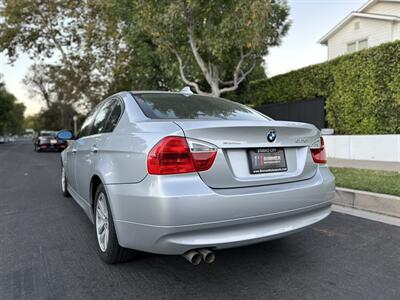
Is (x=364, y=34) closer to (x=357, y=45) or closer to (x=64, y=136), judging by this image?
(x=357, y=45)

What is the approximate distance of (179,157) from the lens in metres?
2.21

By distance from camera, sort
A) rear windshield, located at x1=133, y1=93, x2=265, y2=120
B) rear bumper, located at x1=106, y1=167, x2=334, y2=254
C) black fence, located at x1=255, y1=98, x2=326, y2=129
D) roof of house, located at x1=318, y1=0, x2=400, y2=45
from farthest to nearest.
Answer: roof of house, located at x1=318, y1=0, x2=400, y2=45 < black fence, located at x1=255, y1=98, x2=326, y2=129 < rear windshield, located at x1=133, y1=93, x2=265, y2=120 < rear bumper, located at x1=106, y1=167, x2=334, y2=254

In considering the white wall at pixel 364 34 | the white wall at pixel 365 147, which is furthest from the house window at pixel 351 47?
the white wall at pixel 365 147

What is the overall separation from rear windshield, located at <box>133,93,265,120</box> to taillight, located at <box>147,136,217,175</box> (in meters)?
0.56

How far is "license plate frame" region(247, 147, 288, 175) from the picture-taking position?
241 cm

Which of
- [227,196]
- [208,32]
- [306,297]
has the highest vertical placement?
[208,32]

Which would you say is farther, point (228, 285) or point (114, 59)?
point (114, 59)

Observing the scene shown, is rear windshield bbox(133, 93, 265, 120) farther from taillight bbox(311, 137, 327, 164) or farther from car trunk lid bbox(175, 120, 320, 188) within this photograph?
taillight bbox(311, 137, 327, 164)

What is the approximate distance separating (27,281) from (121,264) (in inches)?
28.7

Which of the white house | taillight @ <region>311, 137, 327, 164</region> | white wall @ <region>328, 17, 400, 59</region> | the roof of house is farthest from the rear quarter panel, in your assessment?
the roof of house

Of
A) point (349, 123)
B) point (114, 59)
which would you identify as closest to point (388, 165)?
point (349, 123)

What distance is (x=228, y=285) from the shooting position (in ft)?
8.16

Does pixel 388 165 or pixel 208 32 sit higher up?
pixel 208 32

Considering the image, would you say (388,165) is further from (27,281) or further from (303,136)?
(27,281)
